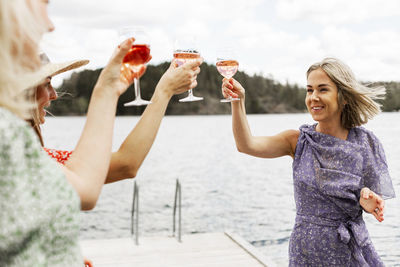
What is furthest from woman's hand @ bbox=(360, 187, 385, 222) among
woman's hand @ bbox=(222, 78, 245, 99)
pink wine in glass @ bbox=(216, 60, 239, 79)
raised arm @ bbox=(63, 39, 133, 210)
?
raised arm @ bbox=(63, 39, 133, 210)

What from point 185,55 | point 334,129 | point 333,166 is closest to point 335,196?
point 333,166

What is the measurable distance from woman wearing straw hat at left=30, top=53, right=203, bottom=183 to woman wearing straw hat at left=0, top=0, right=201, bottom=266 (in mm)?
366

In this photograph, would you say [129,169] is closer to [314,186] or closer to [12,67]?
[12,67]

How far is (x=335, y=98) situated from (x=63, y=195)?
6.27 ft

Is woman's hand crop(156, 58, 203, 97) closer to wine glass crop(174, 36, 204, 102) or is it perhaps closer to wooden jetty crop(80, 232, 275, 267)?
wine glass crop(174, 36, 204, 102)

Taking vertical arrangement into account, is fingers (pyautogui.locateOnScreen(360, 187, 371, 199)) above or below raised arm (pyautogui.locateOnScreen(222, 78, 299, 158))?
below

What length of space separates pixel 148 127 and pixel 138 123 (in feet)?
0.17

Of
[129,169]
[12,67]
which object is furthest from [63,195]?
[129,169]

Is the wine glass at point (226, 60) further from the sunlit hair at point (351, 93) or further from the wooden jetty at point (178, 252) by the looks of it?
the wooden jetty at point (178, 252)

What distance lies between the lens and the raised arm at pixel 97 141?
3.57 feet

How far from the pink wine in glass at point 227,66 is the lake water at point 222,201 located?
5919 mm

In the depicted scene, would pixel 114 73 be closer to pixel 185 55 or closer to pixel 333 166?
pixel 185 55

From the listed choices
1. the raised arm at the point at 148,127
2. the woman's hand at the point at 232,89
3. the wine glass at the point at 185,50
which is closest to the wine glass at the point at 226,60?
the woman's hand at the point at 232,89

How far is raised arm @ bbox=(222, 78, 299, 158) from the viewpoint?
2311 millimetres
